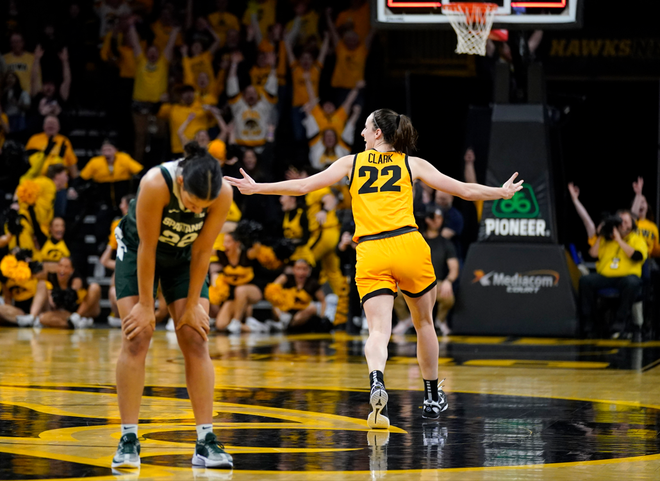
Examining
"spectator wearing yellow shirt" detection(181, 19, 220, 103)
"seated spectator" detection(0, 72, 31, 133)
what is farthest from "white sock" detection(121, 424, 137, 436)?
"seated spectator" detection(0, 72, 31, 133)

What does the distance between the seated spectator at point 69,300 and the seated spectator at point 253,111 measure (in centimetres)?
350

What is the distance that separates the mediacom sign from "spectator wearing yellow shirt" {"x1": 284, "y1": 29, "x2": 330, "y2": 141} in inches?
195

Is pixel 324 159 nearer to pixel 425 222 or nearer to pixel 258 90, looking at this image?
pixel 258 90

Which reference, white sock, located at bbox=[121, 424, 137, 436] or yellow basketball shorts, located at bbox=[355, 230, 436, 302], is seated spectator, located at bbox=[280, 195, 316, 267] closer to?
yellow basketball shorts, located at bbox=[355, 230, 436, 302]

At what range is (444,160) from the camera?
57.5ft

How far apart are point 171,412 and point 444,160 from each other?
11543mm

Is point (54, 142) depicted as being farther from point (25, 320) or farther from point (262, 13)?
point (262, 13)

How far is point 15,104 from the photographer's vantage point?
1616 cm

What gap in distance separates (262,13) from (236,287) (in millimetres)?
5959

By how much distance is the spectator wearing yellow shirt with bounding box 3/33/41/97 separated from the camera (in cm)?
1628

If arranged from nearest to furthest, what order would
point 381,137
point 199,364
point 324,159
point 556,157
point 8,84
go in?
point 199,364, point 381,137, point 556,157, point 324,159, point 8,84

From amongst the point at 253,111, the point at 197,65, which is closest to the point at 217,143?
the point at 253,111

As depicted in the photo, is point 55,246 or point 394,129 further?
point 55,246

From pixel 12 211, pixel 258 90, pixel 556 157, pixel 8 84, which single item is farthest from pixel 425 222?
pixel 8 84
